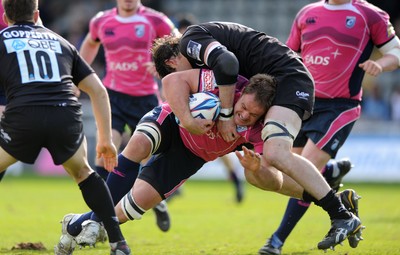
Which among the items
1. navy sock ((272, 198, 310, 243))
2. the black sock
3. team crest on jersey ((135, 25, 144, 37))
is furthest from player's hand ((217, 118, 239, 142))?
team crest on jersey ((135, 25, 144, 37))

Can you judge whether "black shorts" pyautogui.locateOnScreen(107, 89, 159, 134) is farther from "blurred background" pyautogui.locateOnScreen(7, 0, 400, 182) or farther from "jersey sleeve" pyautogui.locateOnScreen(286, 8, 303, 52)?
"blurred background" pyautogui.locateOnScreen(7, 0, 400, 182)

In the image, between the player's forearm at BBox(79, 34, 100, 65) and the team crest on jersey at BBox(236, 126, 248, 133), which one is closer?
the team crest on jersey at BBox(236, 126, 248, 133)

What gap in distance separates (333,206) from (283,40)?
59.0ft

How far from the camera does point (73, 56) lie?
21.3ft

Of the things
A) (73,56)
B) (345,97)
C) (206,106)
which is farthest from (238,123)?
(345,97)

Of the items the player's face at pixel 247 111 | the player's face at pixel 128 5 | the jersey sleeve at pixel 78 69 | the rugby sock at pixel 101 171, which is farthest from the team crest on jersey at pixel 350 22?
the rugby sock at pixel 101 171

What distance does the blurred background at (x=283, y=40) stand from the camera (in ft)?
60.8

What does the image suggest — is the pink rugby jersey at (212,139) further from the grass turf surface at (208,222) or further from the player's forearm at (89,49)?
the player's forearm at (89,49)

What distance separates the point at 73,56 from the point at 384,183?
42.9ft

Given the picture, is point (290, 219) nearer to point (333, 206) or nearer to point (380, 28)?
point (333, 206)

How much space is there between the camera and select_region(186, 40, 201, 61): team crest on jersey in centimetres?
686

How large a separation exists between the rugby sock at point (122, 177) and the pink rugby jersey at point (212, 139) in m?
0.55

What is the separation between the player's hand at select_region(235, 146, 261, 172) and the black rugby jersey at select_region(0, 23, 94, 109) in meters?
1.46

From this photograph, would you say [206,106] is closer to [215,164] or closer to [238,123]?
[238,123]
